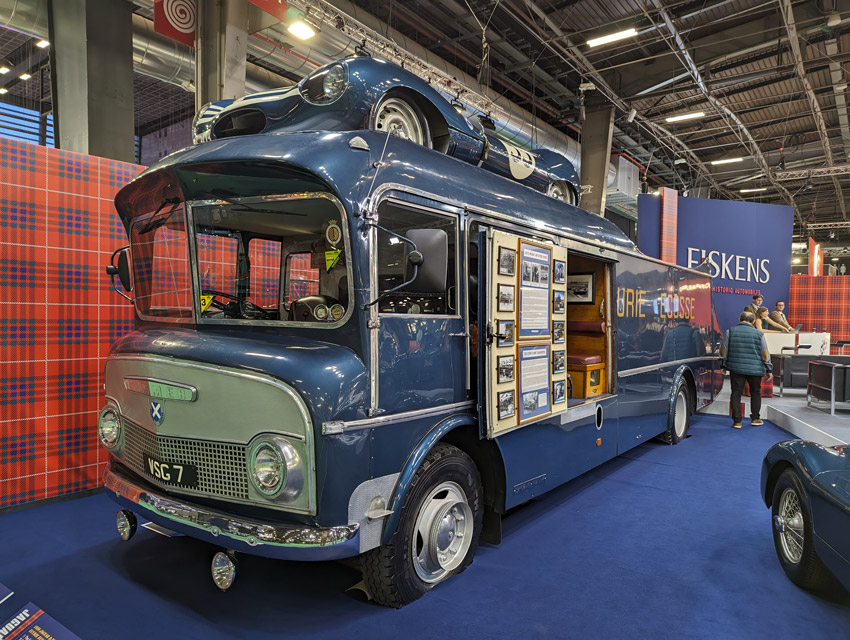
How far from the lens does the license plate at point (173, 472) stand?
272 centimetres

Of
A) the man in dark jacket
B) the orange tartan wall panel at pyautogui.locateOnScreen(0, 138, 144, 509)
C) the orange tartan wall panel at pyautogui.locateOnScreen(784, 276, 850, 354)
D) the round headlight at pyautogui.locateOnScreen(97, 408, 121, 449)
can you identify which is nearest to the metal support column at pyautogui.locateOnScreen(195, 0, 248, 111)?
the orange tartan wall panel at pyautogui.locateOnScreen(0, 138, 144, 509)

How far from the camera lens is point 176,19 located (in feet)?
20.5

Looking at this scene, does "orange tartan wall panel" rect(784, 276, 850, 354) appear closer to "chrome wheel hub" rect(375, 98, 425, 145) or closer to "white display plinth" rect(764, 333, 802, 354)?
"white display plinth" rect(764, 333, 802, 354)

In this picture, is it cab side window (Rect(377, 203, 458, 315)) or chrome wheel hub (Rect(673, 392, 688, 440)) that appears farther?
chrome wheel hub (Rect(673, 392, 688, 440))

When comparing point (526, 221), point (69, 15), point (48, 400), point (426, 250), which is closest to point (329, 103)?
point (426, 250)

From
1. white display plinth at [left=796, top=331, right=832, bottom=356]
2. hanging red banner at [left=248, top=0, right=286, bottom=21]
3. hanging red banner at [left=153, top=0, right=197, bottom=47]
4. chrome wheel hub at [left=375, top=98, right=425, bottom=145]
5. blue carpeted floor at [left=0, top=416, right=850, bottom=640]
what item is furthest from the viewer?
white display plinth at [left=796, top=331, right=832, bottom=356]

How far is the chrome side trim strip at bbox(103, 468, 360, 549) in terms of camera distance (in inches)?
95.7

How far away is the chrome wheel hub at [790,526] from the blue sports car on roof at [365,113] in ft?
9.88

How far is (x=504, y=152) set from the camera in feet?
14.4

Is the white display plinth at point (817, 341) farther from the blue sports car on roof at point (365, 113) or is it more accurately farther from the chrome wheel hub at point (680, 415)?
the blue sports car on roof at point (365, 113)

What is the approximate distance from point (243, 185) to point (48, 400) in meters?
3.05

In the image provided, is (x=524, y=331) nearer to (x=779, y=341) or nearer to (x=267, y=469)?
(x=267, y=469)

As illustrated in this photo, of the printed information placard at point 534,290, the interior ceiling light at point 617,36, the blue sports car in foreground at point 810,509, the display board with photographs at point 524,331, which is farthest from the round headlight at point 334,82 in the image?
the interior ceiling light at point 617,36

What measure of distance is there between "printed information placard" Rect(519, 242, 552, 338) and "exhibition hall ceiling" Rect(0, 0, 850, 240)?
4.39m
